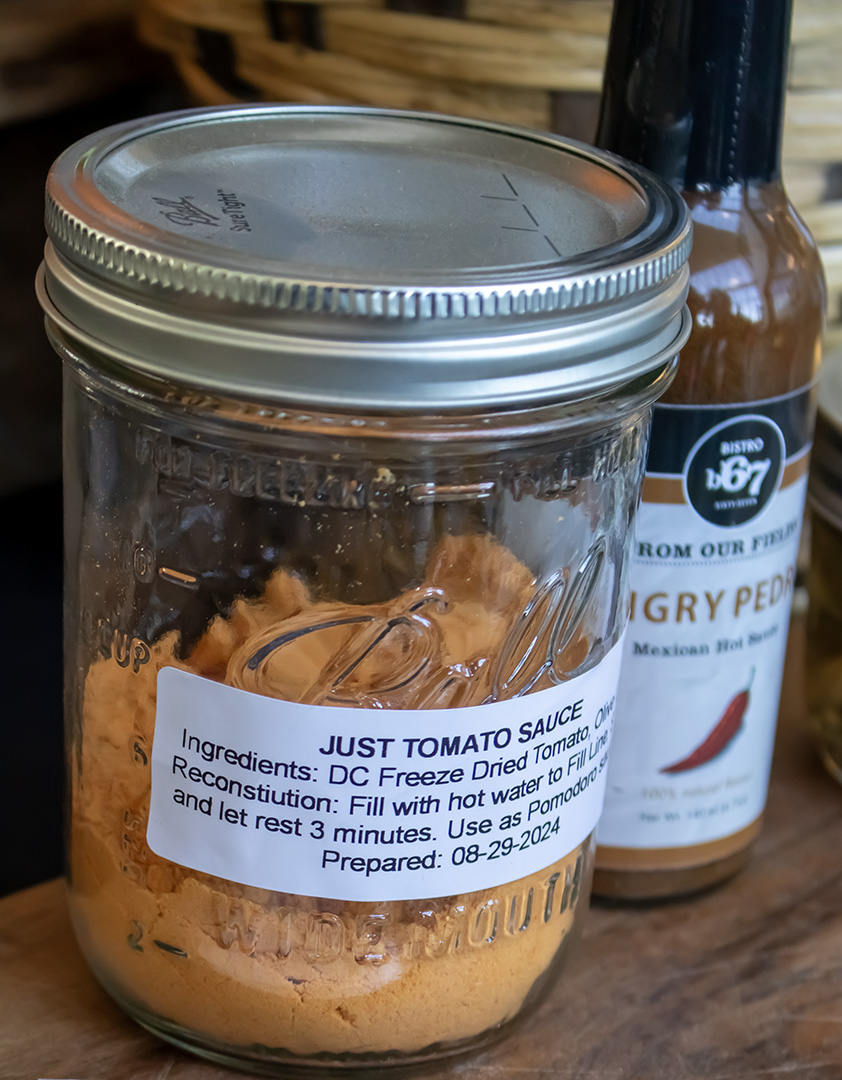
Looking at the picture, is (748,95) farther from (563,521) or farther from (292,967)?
(292,967)

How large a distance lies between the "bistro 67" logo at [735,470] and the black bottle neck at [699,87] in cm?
8

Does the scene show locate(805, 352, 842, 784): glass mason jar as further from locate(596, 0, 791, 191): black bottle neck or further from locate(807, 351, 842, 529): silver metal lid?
locate(596, 0, 791, 191): black bottle neck

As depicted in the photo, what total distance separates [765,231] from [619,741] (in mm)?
197

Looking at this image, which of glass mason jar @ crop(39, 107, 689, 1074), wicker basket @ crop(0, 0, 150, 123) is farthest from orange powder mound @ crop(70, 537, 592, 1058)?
wicker basket @ crop(0, 0, 150, 123)

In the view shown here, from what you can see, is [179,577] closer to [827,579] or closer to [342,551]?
[342,551]

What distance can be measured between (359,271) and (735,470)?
191 mm

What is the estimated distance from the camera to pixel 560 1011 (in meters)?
0.45

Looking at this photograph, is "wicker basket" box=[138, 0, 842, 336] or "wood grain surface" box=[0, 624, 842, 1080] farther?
"wicker basket" box=[138, 0, 842, 336]

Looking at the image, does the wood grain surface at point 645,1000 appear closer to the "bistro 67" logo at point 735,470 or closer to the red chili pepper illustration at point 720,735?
the red chili pepper illustration at point 720,735

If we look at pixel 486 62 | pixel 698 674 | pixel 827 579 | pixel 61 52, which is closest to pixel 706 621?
pixel 698 674

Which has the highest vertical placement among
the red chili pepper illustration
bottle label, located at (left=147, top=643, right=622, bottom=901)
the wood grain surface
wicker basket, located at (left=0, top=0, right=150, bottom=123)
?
wicker basket, located at (left=0, top=0, right=150, bottom=123)

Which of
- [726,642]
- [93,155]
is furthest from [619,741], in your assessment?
[93,155]

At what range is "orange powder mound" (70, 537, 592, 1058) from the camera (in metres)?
0.36

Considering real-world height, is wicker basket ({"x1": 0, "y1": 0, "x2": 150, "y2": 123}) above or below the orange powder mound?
above
